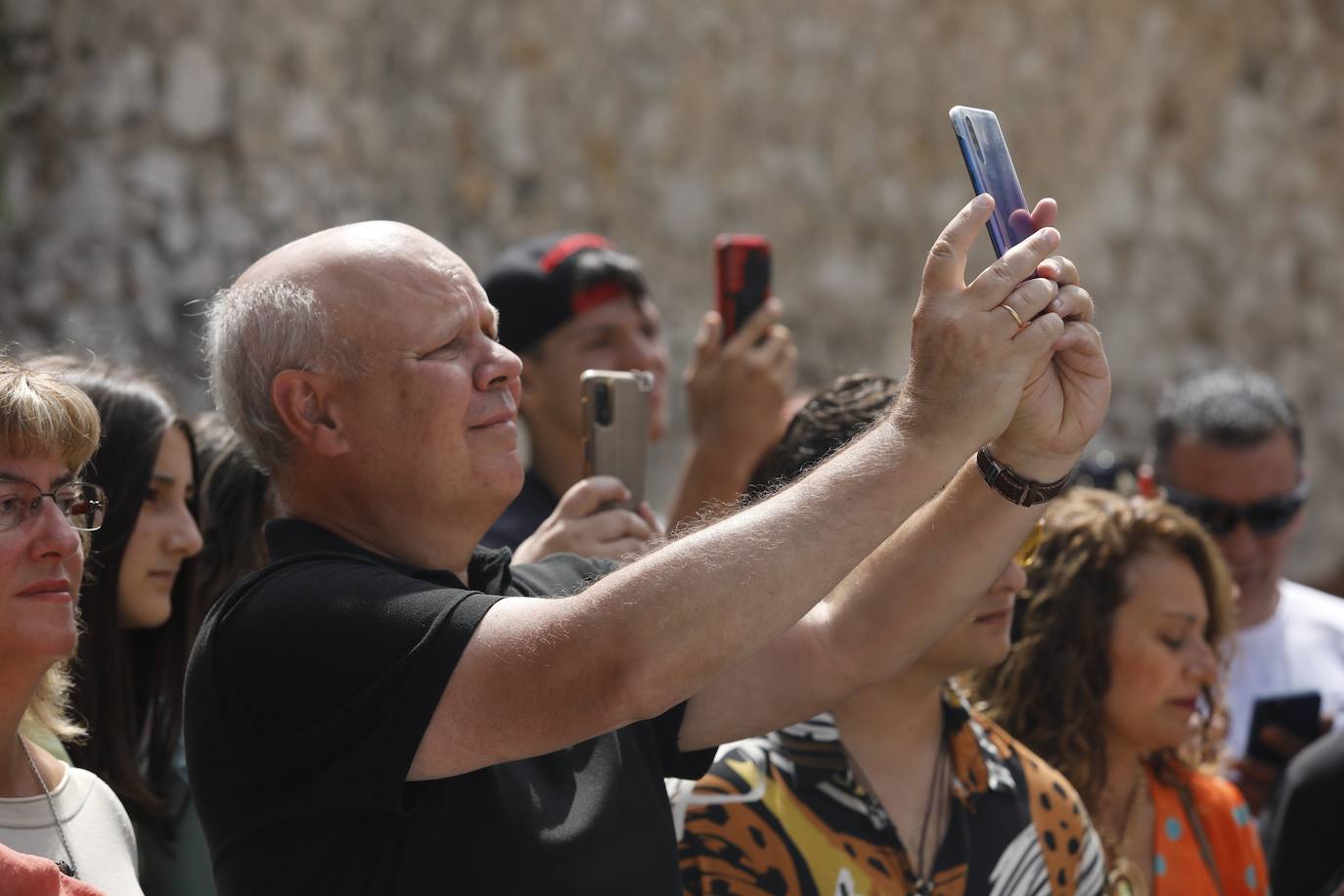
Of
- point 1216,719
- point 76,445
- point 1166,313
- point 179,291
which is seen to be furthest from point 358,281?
point 1166,313

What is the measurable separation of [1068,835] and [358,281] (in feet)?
4.61

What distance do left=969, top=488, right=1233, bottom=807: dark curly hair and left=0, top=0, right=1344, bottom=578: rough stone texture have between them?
303 cm

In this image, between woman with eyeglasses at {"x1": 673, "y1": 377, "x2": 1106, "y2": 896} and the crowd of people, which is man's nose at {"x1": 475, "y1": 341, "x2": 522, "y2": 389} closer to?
the crowd of people

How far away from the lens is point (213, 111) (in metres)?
5.47

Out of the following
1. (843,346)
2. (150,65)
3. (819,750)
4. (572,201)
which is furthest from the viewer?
(843,346)

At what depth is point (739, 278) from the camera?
10.8 ft

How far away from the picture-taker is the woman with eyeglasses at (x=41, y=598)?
72.8 inches

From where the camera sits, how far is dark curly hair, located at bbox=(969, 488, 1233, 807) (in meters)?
2.90

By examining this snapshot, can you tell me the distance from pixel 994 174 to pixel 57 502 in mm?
1167

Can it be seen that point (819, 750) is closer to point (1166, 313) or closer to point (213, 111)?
point (213, 111)

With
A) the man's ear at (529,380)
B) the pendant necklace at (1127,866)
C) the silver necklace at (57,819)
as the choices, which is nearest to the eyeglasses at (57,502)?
the silver necklace at (57,819)

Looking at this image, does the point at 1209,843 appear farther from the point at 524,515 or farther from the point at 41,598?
the point at 41,598

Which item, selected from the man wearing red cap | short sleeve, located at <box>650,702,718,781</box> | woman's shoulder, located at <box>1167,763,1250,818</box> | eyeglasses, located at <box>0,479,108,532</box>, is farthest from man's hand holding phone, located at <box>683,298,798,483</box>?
eyeglasses, located at <box>0,479,108,532</box>

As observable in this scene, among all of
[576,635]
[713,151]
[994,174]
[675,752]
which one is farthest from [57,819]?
[713,151]
